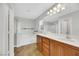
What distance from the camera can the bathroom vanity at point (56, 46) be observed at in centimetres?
131

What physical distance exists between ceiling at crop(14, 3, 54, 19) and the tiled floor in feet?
1.77

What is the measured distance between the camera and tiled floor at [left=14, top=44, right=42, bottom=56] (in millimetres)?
1478

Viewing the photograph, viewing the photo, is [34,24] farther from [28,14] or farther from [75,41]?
[75,41]

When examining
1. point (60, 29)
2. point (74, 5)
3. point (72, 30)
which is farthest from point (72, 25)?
point (74, 5)

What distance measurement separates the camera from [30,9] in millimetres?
1452

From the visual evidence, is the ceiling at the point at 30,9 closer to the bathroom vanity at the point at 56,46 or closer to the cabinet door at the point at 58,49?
the bathroom vanity at the point at 56,46

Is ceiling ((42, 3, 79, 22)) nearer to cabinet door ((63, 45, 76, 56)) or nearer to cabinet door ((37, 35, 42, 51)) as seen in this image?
cabinet door ((37, 35, 42, 51))

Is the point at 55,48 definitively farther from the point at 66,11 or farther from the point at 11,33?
the point at 11,33

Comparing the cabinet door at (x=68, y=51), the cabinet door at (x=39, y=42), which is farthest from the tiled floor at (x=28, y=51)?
the cabinet door at (x=68, y=51)

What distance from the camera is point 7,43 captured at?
4.88 feet

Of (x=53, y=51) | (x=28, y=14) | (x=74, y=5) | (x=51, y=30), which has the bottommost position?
(x=53, y=51)

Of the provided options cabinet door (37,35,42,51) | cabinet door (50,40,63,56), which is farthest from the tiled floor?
cabinet door (50,40,63,56)

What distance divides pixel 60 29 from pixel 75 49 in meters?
0.39

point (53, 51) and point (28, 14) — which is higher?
point (28, 14)
